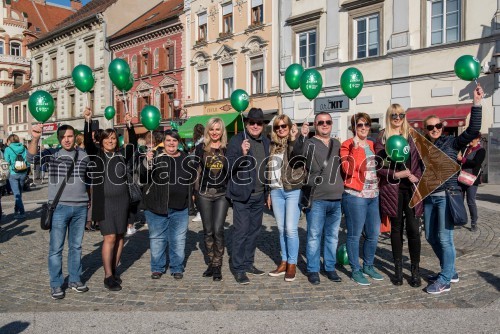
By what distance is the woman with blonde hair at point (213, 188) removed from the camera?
5008 millimetres

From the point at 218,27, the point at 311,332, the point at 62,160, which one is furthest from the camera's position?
the point at 218,27

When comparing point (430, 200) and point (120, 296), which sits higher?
point (430, 200)

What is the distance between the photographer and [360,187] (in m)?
4.63

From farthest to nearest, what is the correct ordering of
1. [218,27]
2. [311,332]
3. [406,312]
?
1. [218,27]
2. [406,312]
3. [311,332]

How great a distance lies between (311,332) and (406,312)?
37.7 inches

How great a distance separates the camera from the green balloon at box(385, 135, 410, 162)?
4227 millimetres

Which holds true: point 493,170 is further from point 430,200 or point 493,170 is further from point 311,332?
point 311,332

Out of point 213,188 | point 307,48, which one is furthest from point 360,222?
point 307,48

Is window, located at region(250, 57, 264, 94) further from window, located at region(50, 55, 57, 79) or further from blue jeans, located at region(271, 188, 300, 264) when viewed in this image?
window, located at region(50, 55, 57, 79)

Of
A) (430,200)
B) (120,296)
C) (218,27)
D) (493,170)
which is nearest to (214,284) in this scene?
(120,296)

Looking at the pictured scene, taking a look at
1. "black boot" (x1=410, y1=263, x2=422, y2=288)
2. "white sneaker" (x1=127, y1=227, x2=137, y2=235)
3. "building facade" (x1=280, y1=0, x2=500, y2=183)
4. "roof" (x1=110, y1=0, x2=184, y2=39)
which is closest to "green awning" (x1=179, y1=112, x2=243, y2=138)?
"building facade" (x1=280, y1=0, x2=500, y2=183)

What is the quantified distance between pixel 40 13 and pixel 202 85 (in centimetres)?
3858

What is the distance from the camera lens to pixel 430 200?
4.49 m

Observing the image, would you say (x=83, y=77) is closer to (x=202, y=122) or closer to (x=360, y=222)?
(x=360, y=222)
